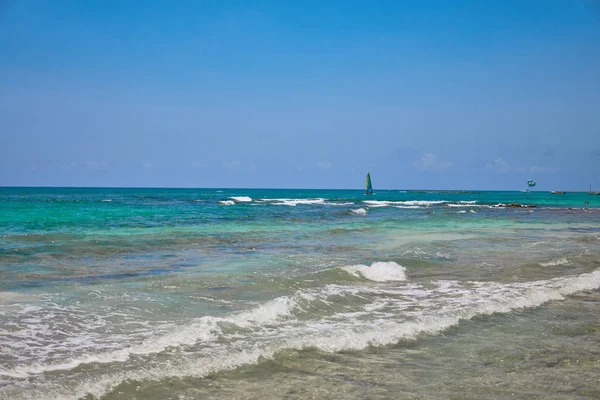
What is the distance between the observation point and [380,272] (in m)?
11.3

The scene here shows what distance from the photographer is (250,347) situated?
5.61 meters

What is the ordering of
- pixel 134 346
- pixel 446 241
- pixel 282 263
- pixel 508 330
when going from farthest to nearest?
pixel 446 241, pixel 282 263, pixel 508 330, pixel 134 346

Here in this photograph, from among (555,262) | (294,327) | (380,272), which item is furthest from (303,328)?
(555,262)

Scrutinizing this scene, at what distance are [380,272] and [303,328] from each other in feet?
16.7

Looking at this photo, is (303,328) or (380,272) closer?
(303,328)

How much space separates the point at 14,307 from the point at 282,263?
22.3ft

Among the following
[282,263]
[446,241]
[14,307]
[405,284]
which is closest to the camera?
[14,307]

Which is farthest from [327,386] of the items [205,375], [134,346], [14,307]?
[14,307]

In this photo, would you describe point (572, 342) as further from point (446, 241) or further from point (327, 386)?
point (446, 241)

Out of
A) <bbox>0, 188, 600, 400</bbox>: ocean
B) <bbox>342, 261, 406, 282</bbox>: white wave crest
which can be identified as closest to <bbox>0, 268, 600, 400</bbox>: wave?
<bbox>0, 188, 600, 400</bbox>: ocean

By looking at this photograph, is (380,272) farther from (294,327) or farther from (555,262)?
(555,262)

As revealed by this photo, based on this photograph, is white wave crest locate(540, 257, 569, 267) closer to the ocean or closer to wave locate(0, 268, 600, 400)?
the ocean

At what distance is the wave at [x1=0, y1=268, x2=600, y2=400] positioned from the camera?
460 cm

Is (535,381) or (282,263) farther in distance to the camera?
(282,263)
